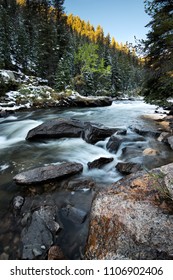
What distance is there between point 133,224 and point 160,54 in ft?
32.5

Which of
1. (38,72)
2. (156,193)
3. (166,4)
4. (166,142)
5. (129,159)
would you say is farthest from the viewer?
(38,72)

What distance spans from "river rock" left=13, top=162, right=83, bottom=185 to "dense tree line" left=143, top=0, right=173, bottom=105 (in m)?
5.80

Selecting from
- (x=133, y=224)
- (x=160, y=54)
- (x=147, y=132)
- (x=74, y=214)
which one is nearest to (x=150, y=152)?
(x=147, y=132)

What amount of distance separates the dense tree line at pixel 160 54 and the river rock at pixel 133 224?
254 inches

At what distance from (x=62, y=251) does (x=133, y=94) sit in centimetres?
4806

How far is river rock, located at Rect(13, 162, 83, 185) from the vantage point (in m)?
4.70

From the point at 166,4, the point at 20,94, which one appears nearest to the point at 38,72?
the point at 20,94

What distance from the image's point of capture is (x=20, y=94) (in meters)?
18.2

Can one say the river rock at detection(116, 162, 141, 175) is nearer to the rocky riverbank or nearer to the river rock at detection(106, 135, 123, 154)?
the rocky riverbank

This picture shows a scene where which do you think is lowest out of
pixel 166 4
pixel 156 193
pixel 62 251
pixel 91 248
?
pixel 62 251

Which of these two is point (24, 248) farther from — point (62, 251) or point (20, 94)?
point (20, 94)

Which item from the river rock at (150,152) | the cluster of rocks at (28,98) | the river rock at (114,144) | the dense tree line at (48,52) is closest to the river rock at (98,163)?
the river rock at (114,144)

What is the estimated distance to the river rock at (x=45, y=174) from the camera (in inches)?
185

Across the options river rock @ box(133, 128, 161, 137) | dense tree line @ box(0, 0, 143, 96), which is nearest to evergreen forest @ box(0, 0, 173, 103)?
dense tree line @ box(0, 0, 143, 96)
